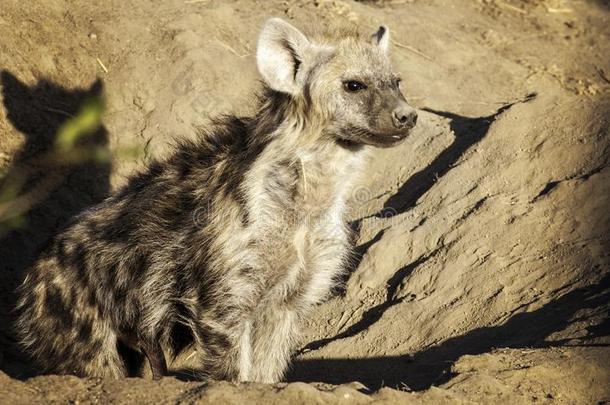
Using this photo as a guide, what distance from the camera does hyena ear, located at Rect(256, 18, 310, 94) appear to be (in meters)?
5.42

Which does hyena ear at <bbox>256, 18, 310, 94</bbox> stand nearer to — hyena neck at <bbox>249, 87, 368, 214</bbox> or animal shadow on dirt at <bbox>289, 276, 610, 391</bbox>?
hyena neck at <bbox>249, 87, 368, 214</bbox>

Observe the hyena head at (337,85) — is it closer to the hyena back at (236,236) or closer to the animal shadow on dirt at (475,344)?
the hyena back at (236,236)

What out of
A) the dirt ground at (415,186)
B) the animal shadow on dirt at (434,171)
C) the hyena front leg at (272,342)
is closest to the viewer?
the dirt ground at (415,186)

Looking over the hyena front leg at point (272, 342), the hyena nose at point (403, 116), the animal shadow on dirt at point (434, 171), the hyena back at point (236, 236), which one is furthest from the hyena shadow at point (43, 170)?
the hyena nose at point (403, 116)

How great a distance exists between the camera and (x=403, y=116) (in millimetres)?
5230

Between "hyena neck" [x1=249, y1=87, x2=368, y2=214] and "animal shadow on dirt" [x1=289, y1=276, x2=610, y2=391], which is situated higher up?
"hyena neck" [x1=249, y1=87, x2=368, y2=214]

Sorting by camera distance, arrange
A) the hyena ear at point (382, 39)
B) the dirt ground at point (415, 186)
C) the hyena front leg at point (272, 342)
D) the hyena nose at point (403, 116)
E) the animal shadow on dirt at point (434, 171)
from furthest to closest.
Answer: the animal shadow on dirt at point (434, 171), the hyena ear at point (382, 39), the hyena front leg at point (272, 342), the hyena nose at point (403, 116), the dirt ground at point (415, 186)

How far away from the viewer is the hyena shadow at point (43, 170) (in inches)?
301

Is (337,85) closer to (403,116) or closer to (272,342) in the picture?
(403,116)

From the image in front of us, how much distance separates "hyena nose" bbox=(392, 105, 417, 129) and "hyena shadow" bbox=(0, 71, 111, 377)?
3.37 m

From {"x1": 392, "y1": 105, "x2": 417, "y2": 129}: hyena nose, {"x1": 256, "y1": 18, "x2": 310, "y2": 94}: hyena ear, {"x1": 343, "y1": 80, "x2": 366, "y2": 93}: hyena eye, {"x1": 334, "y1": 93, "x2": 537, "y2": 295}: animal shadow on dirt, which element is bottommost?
{"x1": 334, "y1": 93, "x2": 537, "y2": 295}: animal shadow on dirt

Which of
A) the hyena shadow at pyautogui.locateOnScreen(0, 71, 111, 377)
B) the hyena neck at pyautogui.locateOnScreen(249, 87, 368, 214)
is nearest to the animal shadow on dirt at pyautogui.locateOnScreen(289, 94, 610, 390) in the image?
the hyena neck at pyautogui.locateOnScreen(249, 87, 368, 214)

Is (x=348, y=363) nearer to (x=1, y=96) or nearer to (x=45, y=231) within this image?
(x=45, y=231)

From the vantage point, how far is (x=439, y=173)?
7402 mm
